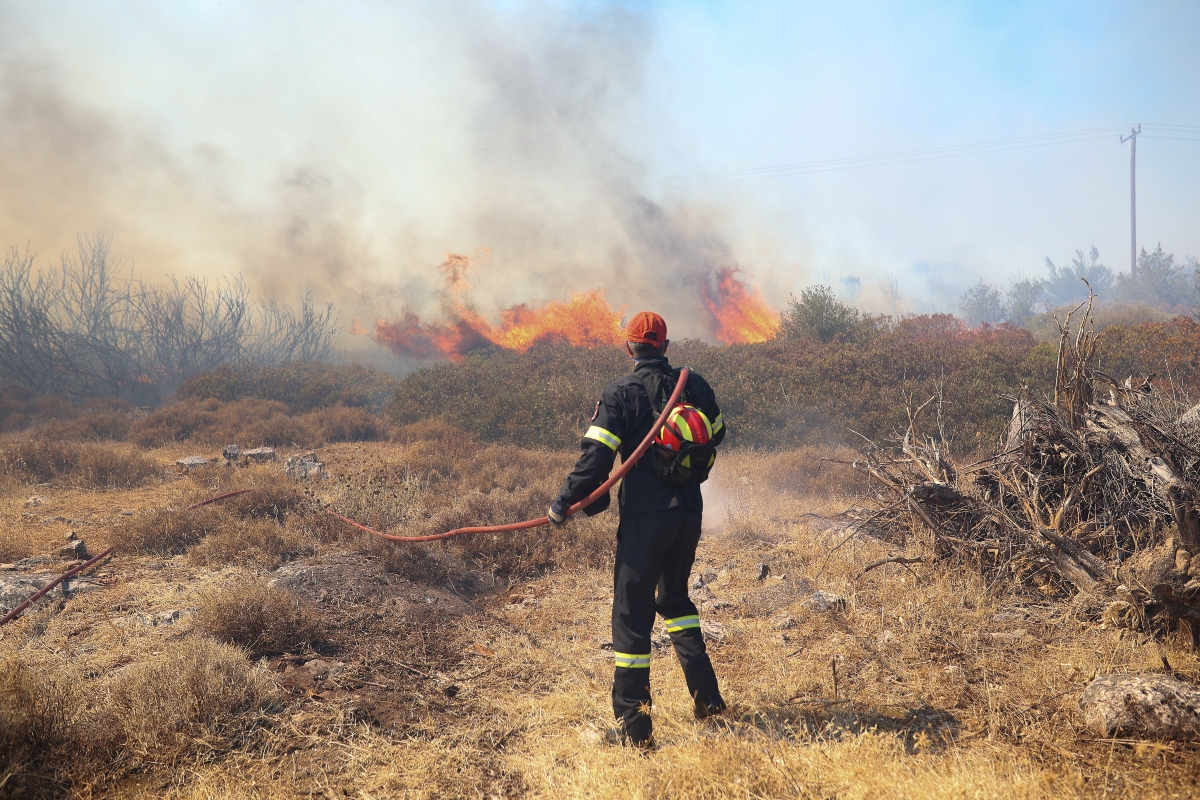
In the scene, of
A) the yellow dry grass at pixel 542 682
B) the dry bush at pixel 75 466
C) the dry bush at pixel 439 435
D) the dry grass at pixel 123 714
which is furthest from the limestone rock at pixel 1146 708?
the dry bush at pixel 75 466

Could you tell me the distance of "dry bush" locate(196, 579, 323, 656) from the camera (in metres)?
4.41

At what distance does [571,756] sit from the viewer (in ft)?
10.7

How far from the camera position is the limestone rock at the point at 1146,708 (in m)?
2.87

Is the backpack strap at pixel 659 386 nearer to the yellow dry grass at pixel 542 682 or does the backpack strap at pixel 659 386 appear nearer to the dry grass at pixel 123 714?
the yellow dry grass at pixel 542 682

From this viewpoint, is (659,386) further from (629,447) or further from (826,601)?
(826,601)

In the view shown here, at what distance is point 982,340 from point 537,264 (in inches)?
744

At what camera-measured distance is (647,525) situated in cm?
341

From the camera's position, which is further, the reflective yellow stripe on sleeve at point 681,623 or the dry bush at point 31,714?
the reflective yellow stripe on sleeve at point 681,623

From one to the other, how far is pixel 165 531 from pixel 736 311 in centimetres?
2379

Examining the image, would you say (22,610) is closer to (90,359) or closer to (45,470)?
(45,470)

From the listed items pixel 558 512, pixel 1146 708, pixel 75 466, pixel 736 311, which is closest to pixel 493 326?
pixel 736 311

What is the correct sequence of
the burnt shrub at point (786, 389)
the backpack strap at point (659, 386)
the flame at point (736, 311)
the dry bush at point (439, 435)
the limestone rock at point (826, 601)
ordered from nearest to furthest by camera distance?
the backpack strap at point (659, 386) → the limestone rock at point (826, 601) → the dry bush at point (439, 435) → the burnt shrub at point (786, 389) → the flame at point (736, 311)

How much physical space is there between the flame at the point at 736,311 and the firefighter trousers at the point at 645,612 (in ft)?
64.8

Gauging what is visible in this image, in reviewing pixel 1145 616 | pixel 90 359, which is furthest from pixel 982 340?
pixel 90 359
